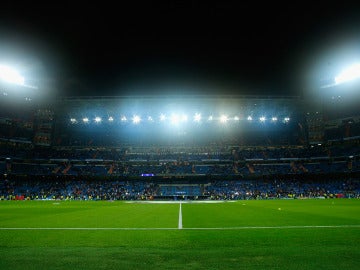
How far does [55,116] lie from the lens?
243ft

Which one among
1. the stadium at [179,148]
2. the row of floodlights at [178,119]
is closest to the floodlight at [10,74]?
the stadium at [179,148]

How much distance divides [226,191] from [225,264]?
5770cm

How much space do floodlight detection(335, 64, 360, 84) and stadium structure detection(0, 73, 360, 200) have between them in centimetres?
1658

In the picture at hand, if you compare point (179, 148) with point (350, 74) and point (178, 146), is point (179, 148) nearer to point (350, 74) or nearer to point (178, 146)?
point (178, 146)

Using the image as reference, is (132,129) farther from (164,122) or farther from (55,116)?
(55,116)

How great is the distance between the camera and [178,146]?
7644cm

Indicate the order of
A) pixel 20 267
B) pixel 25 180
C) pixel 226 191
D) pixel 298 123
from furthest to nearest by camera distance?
pixel 298 123, pixel 25 180, pixel 226 191, pixel 20 267

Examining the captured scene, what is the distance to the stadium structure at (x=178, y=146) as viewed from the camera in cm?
6525

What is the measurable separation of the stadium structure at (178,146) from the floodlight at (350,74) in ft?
54.4

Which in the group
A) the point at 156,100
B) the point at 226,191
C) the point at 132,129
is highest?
the point at 156,100

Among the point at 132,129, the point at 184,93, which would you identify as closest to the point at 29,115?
the point at 132,129

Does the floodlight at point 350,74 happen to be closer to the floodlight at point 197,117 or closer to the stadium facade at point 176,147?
the stadium facade at point 176,147

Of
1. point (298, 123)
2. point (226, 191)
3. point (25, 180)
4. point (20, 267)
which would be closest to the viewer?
point (20, 267)

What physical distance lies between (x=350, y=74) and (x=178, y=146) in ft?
135
